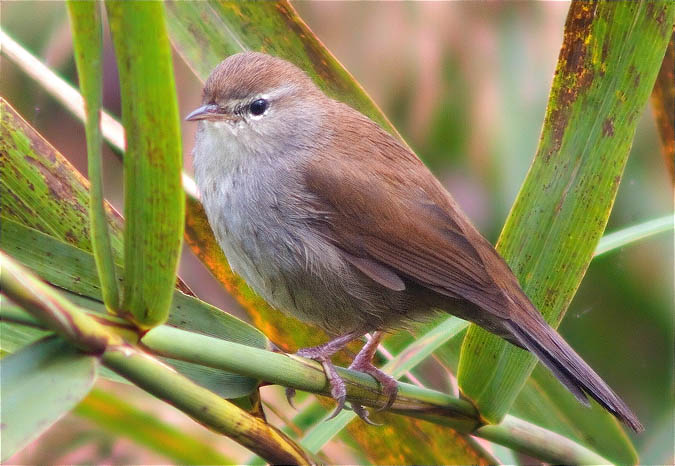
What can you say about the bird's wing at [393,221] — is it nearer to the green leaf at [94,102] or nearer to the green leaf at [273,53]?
the green leaf at [273,53]

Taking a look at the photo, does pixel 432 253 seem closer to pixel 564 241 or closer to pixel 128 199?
pixel 564 241

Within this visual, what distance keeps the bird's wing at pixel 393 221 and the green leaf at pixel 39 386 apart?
1175mm

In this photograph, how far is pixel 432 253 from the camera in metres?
2.27

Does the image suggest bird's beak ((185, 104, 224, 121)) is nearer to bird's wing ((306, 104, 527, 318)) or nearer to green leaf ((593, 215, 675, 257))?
bird's wing ((306, 104, 527, 318))

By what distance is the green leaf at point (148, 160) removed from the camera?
1188 mm

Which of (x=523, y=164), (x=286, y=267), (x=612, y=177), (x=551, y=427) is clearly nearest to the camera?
(x=612, y=177)

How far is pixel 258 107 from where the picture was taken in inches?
98.6

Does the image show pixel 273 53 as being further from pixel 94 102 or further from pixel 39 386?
pixel 39 386

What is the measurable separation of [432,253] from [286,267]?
414 millimetres

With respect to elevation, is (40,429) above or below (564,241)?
below

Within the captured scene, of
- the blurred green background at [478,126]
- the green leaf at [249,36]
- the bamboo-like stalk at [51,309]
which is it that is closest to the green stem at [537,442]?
the blurred green background at [478,126]

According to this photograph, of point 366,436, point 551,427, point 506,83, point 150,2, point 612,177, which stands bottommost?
point 366,436

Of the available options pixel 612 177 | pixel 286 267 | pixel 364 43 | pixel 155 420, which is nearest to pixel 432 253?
pixel 286 267

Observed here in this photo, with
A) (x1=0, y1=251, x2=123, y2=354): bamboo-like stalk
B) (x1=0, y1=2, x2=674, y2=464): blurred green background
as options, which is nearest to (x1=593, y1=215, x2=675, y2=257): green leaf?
(x1=0, y1=2, x2=674, y2=464): blurred green background
